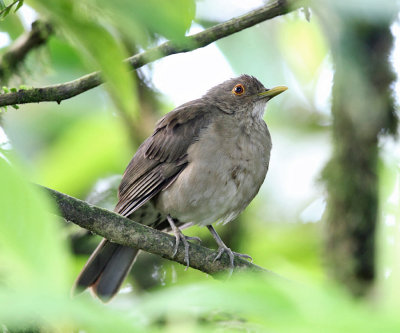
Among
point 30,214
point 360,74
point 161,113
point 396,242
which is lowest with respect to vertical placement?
point 30,214

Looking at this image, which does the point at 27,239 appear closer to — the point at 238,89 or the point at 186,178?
the point at 186,178

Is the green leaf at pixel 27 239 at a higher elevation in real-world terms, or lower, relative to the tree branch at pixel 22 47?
lower

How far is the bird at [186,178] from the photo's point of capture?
498cm

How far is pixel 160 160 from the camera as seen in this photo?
16.9ft

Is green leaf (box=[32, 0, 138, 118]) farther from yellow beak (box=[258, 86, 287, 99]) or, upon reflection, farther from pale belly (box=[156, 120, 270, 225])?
yellow beak (box=[258, 86, 287, 99])

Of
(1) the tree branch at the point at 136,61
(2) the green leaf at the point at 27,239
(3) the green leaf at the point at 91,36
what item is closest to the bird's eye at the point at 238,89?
(1) the tree branch at the point at 136,61

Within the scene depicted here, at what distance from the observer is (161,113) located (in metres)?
6.21

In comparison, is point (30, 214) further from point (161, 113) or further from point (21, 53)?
point (161, 113)

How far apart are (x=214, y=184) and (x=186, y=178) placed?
26cm

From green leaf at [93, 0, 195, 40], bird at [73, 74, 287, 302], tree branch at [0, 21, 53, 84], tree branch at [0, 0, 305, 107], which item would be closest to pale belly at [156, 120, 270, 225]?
bird at [73, 74, 287, 302]

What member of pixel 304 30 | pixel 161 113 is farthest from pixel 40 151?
pixel 304 30

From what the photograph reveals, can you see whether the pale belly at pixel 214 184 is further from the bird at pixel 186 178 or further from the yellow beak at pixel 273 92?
the yellow beak at pixel 273 92

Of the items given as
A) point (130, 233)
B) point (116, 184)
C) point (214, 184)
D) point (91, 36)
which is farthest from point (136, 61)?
point (116, 184)

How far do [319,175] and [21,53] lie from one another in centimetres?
329
